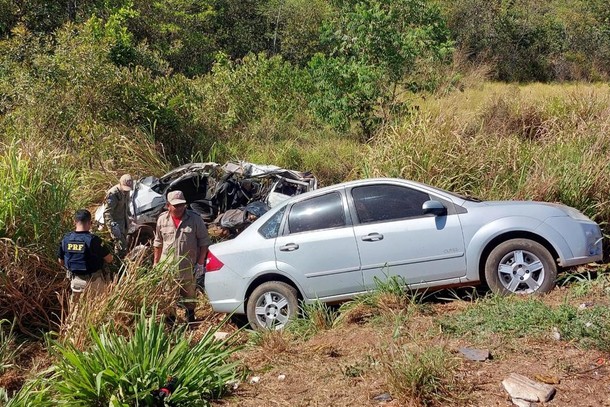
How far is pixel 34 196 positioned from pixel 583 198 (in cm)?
749

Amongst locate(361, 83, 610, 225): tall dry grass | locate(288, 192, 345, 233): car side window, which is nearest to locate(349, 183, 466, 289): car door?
locate(288, 192, 345, 233): car side window

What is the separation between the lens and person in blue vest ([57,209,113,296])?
24.8 ft

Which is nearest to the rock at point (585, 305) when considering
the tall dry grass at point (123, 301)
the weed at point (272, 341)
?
the weed at point (272, 341)

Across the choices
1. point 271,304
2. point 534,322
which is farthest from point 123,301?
point 534,322

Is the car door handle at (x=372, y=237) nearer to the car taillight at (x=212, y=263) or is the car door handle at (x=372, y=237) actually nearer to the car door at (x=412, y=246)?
the car door at (x=412, y=246)

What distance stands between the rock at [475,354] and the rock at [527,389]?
18.0 inches

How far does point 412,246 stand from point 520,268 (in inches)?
44.7

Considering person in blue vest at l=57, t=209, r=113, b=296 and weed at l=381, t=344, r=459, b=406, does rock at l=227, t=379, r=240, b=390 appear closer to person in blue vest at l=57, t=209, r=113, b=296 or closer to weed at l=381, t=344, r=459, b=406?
weed at l=381, t=344, r=459, b=406

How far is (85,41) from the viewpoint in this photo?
13891mm

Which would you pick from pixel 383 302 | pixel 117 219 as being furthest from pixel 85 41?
pixel 383 302

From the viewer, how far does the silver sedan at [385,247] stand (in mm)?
7332

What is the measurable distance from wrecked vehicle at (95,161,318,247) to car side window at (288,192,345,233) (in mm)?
2792

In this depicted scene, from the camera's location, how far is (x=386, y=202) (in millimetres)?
7766

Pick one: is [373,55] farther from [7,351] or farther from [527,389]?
[527,389]
